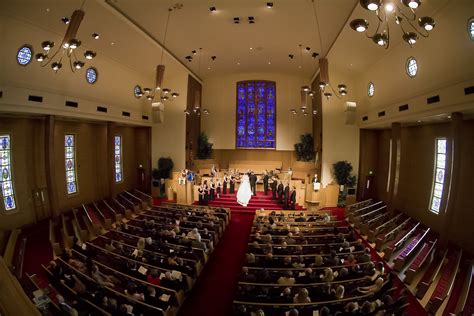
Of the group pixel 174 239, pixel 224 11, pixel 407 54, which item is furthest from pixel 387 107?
pixel 174 239

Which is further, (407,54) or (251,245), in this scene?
(407,54)

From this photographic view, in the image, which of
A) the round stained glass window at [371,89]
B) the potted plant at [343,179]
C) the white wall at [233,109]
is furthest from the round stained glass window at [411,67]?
the white wall at [233,109]

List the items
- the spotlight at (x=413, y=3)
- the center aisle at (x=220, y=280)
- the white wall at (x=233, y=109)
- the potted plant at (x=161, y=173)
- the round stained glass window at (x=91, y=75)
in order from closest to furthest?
the spotlight at (x=413, y=3), the center aisle at (x=220, y=280), the round stained glass window at (x=91, y=75), the potted plant at (x=161, y=173), the white wall at (x=233, y=109)

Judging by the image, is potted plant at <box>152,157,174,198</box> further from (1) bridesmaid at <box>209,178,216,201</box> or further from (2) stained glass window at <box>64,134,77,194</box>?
(2) stained glass window at <box>64,134,77,194</box>

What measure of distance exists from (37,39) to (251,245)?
451 inches

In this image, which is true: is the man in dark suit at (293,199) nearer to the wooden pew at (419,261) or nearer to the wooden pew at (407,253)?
the wooden pew at (407,253)

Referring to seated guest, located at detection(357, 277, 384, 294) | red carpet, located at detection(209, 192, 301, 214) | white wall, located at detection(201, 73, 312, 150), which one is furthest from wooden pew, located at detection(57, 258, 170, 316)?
white wall, located at detection(201, 73, 312, 150)

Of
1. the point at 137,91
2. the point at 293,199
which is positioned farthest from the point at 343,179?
the point at 137,91

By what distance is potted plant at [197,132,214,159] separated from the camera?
64.0ft

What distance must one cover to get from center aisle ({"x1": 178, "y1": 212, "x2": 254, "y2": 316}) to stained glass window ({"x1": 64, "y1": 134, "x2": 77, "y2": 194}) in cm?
899

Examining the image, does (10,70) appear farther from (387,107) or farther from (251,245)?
(387,107)

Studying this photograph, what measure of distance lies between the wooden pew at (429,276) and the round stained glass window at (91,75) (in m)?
15.6

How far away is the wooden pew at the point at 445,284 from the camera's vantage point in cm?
551

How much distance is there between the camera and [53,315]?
15.9ft
